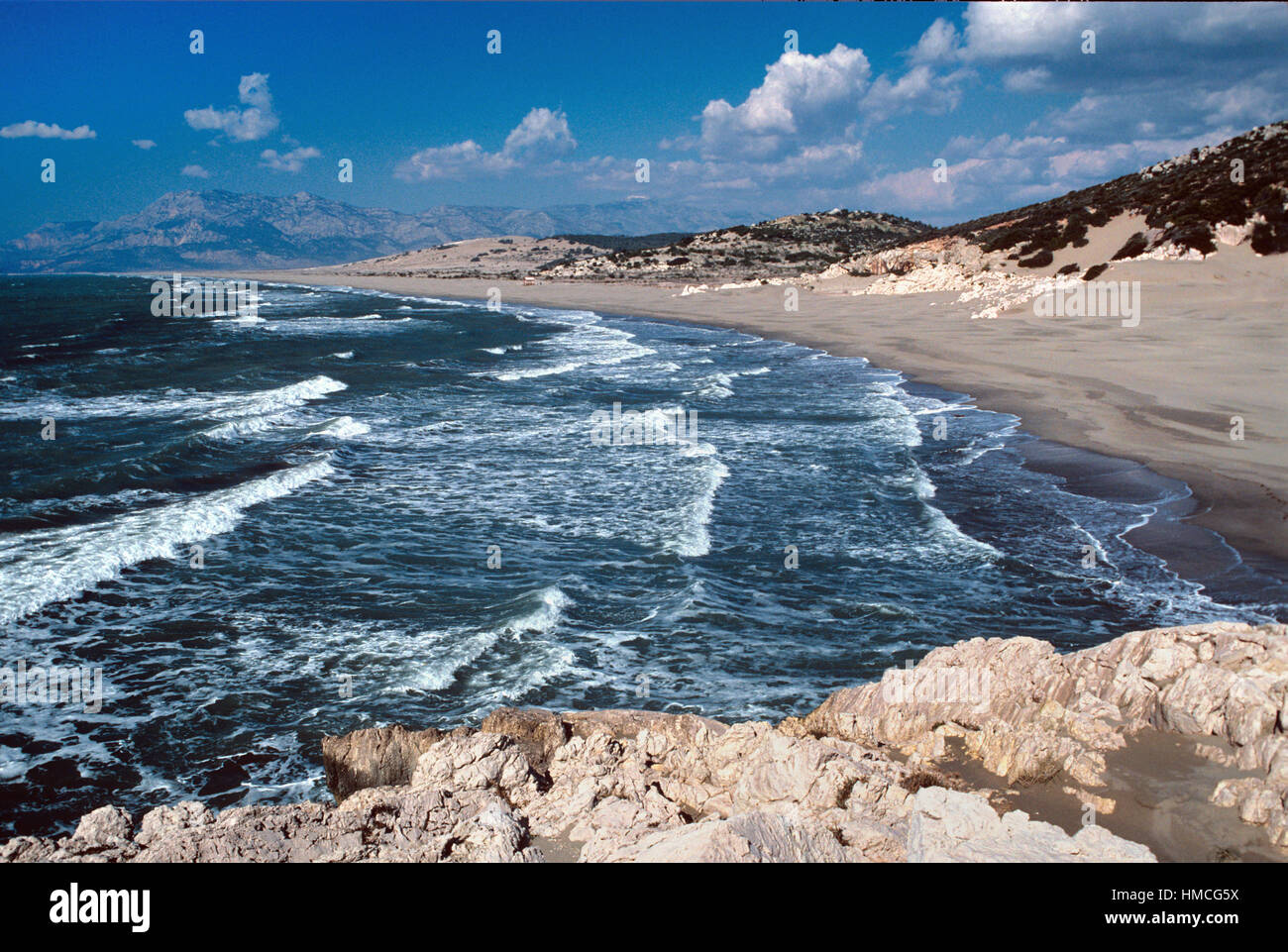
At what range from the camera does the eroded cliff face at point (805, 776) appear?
192 inches

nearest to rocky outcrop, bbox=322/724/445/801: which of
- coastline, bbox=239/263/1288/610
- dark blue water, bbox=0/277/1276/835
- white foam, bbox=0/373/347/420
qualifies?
dark blue water, bbox=0/277/1276/835

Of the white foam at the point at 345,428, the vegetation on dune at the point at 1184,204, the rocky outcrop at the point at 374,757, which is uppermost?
the vegetation on dune at the point at 1184,204

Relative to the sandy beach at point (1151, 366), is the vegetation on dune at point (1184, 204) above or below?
above

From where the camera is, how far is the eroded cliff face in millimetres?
4879

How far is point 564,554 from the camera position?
13727mm

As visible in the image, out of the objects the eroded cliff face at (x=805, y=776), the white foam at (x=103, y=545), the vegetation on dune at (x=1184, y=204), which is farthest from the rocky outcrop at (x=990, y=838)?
the vegetation on dune at (x=1184, y=204)

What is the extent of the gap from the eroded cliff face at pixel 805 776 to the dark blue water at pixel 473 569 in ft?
6.97

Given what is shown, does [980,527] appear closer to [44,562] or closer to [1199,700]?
[1199,700]

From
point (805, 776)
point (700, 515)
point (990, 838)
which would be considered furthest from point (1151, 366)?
point (990, 838)

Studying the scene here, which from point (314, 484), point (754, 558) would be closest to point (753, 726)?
point (754, 558)

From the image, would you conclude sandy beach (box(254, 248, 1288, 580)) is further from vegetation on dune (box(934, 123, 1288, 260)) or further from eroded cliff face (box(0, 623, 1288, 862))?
eroded cliff face (box(0, 623, 1288, 862))

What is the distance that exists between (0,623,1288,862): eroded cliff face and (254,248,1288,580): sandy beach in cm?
851

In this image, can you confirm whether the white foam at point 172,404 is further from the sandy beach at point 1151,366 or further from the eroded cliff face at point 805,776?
the sandy beach at point 1151,366

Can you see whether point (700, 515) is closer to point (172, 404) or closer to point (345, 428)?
point (345, 428)
